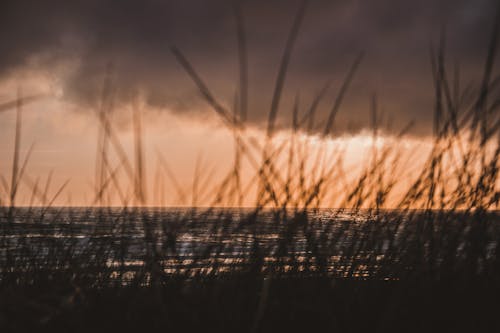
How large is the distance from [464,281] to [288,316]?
57cm

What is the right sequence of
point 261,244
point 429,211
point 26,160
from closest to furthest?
point 261,244
point 429,211
point 26,160

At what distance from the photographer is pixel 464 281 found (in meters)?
1.53

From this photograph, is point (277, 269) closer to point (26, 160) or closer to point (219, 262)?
point (219, 262)

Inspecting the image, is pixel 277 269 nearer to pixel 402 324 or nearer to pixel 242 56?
pixel 402 324

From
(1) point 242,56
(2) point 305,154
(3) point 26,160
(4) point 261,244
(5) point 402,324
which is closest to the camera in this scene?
(5) point 402,324

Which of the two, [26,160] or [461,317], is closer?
[461,317]

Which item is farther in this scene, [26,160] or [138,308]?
[26,160]

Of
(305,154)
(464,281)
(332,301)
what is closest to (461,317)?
(464,281)

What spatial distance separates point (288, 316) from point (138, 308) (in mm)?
426

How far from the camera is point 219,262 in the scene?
76.1 inches

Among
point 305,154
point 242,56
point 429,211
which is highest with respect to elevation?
point 242,56

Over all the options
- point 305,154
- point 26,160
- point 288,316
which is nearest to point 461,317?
point 288,316

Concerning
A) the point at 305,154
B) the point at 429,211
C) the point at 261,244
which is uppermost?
the point at 305,154

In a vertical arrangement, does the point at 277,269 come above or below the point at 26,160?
below
